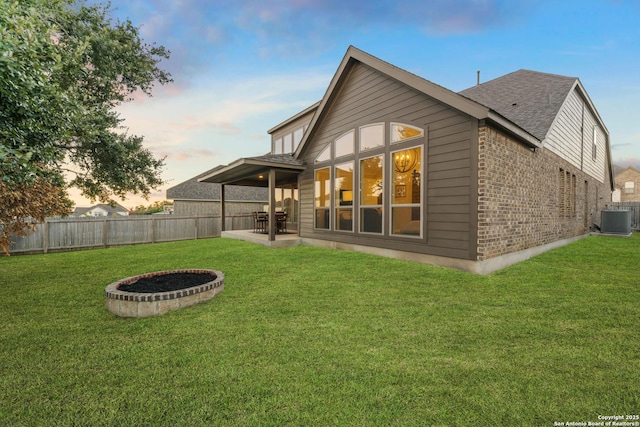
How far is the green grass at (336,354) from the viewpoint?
2066mm

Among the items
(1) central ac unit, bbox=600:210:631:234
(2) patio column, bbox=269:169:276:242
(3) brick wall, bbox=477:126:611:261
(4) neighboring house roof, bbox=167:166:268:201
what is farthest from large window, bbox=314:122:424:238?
(4) neighboring house roof, bbox=167:166:268:201

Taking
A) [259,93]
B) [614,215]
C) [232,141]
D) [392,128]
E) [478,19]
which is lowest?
[614,215]

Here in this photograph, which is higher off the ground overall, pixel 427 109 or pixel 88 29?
pixel 88 29

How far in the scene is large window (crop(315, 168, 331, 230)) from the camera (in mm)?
9789

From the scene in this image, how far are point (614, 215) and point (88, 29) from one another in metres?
22.6

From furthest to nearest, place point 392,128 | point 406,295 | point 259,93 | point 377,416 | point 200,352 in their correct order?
point 259,93
point 392,128
point 406,295
point 200,352
point 377,416

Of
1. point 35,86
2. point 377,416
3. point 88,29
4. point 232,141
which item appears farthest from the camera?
point 232,141

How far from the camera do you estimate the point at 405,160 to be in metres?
7.41

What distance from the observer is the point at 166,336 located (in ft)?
11.0

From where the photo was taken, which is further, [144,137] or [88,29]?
[144,137]

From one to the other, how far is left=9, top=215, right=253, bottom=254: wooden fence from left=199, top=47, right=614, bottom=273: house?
4.47 m

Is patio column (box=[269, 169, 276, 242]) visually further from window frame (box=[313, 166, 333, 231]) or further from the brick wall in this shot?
the brick wall

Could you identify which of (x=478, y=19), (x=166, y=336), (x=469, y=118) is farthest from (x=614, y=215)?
(x=166, y=336)

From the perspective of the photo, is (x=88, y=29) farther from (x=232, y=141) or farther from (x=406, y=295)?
(x=406, y=295)
